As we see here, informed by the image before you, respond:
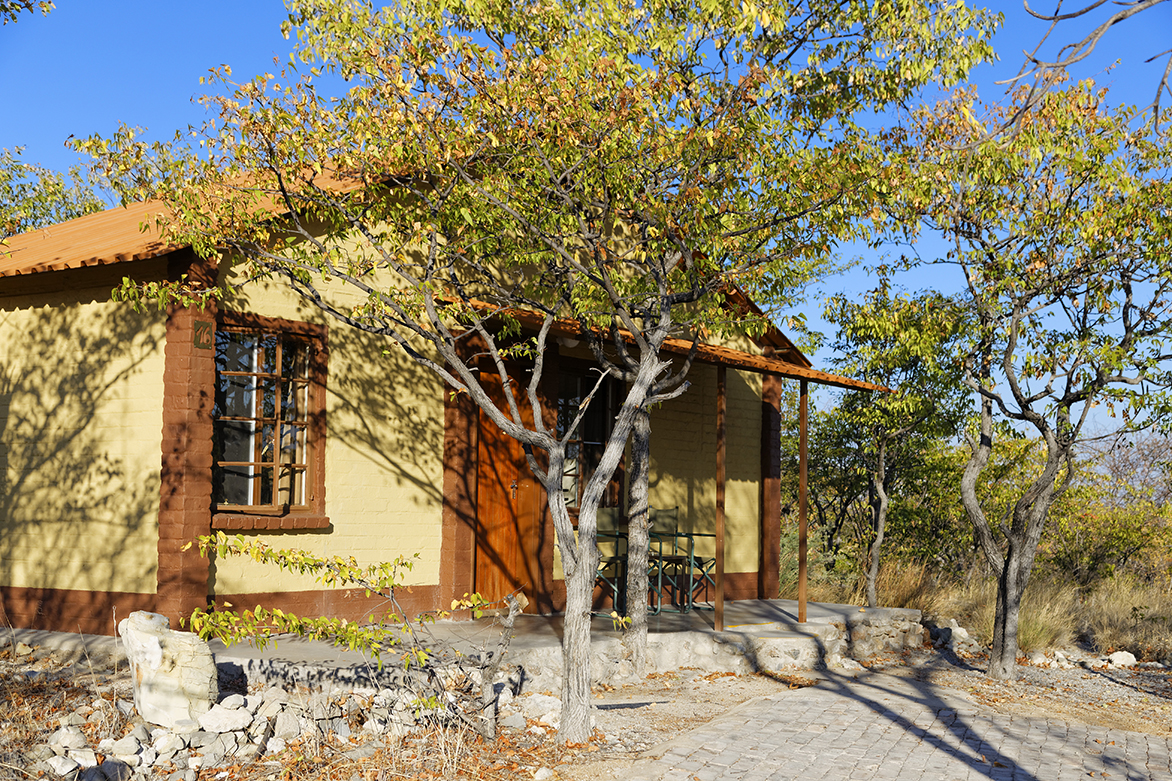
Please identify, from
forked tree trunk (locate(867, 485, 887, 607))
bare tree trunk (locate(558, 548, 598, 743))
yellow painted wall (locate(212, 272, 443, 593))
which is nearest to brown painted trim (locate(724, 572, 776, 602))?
forked tree trunk (locate(867, 485, 887, 607))

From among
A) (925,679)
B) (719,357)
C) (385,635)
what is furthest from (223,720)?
(925,679)

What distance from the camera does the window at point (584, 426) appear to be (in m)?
10.8

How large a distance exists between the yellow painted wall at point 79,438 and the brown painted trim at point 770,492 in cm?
729

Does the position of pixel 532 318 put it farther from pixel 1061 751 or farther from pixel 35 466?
pixel 1061 751

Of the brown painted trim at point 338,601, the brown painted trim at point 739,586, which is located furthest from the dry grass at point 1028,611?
the brown painted trim at point 338,601

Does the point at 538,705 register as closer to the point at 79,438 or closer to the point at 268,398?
the point at 268,398

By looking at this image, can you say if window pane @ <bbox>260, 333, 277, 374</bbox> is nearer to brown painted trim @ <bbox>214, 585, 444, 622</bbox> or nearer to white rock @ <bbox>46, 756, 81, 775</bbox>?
brown painted trim @ <bbox>214, 585, 444, 622</bbox>

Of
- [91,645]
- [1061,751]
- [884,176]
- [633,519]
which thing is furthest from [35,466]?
[1061,751]

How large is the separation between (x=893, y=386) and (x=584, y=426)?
5.02 m

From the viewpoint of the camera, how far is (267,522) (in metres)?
8.26

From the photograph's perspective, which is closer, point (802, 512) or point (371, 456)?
point (371, 456)

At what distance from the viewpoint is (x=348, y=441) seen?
8.95 metres

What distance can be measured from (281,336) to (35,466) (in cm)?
241

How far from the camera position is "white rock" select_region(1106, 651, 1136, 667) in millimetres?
11206
